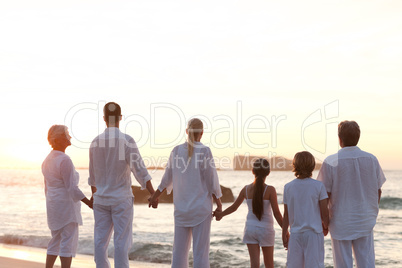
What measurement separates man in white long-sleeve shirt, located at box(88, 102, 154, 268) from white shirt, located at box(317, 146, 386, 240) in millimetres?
2055

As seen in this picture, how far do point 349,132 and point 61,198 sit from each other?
11.7 ft

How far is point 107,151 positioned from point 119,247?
110 centimetres

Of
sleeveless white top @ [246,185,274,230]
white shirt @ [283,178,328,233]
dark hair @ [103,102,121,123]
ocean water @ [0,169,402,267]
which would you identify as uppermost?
dark hair @ [103,102,121,123]

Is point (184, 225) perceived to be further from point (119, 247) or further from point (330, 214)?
point (330, 214)

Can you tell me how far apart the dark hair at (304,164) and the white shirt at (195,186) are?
0.99 meters

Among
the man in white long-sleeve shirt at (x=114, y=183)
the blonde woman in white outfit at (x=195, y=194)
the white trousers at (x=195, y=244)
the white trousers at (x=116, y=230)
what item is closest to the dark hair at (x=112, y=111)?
the man in white long-sleeve shirt at (x=114, y=183)

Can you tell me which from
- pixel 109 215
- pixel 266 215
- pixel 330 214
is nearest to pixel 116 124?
pixel 109 215

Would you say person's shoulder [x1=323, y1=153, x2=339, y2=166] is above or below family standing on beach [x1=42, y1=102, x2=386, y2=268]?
above

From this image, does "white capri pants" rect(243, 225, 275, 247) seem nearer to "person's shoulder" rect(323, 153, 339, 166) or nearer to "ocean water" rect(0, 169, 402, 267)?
"person's shoulder" rect(323, 153, 339, 166)

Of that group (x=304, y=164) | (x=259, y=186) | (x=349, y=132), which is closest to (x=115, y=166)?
(x=259, y=186)

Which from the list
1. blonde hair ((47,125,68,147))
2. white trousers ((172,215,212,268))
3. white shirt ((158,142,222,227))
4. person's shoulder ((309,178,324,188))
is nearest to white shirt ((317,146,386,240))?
person's shoulder ((309,178,324,188))

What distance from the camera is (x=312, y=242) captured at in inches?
201

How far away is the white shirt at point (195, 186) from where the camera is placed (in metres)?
5.70

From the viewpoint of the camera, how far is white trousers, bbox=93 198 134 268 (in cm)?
562
